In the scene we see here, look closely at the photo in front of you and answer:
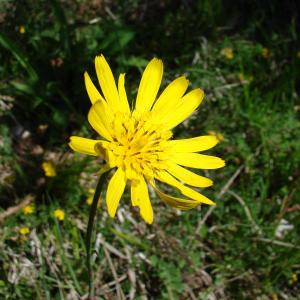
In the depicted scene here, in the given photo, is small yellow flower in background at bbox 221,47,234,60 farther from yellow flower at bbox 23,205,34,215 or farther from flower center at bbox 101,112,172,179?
yellow flower at bbox 23,205,34,215

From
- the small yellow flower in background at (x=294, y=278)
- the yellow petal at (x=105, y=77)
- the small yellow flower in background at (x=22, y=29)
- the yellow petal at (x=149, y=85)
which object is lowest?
the small yellow flower in background at (x=294, y=278)

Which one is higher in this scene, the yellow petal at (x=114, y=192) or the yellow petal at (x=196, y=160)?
the yellow petal at (x=114, y=192)

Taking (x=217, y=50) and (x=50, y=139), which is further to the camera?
(x=217, y=50)

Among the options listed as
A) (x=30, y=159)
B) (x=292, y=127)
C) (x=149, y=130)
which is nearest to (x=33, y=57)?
(x=30, y=159)

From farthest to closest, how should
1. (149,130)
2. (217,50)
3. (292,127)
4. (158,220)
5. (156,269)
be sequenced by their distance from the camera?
(217,50)
(292,127)
(158,220)
(156,269)
(149,130)

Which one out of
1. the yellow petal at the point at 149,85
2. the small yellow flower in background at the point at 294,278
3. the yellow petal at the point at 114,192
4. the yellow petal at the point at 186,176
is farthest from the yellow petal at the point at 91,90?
the small yellow flower in background at the point at 294,278

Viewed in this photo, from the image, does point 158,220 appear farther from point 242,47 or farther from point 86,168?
point 242,47

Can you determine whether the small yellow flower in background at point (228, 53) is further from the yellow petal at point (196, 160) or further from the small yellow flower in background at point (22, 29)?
the yellow petal at point (196, 160)

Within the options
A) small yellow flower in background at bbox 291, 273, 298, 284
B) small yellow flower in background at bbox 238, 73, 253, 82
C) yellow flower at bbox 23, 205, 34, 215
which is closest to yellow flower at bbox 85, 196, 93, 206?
yellow flower at bbox 23, 205, 34, 215

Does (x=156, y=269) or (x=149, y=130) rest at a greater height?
(x=149, y=130)
